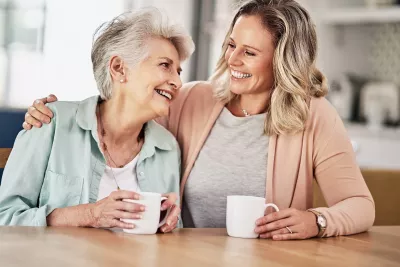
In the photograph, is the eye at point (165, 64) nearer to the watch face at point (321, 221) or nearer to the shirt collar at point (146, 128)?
the shirt collar at point (146, 128)

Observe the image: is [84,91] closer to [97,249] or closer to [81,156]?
[81,156]

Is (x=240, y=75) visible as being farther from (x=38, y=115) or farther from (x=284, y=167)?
(x=38, y=115)

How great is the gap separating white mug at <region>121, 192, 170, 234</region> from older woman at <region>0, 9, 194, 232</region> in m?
0.27

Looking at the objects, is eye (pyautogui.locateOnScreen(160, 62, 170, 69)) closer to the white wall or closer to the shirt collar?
the shirt collar

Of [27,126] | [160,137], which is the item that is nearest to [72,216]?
[27,126]

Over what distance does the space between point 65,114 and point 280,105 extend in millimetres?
624

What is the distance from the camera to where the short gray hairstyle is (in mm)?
2027

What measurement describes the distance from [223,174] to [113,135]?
347 millimetres

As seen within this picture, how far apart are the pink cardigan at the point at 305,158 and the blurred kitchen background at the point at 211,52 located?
257 cm

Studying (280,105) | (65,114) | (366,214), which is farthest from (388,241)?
(65,114)

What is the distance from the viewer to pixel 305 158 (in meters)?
→ 2.12

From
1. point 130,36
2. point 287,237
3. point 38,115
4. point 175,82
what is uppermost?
point 130,36

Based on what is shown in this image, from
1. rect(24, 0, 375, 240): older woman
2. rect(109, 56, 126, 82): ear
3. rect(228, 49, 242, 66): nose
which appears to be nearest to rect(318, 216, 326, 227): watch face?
rect(24, 0, 375, 240): older woman

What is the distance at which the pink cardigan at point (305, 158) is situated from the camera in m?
2.03
